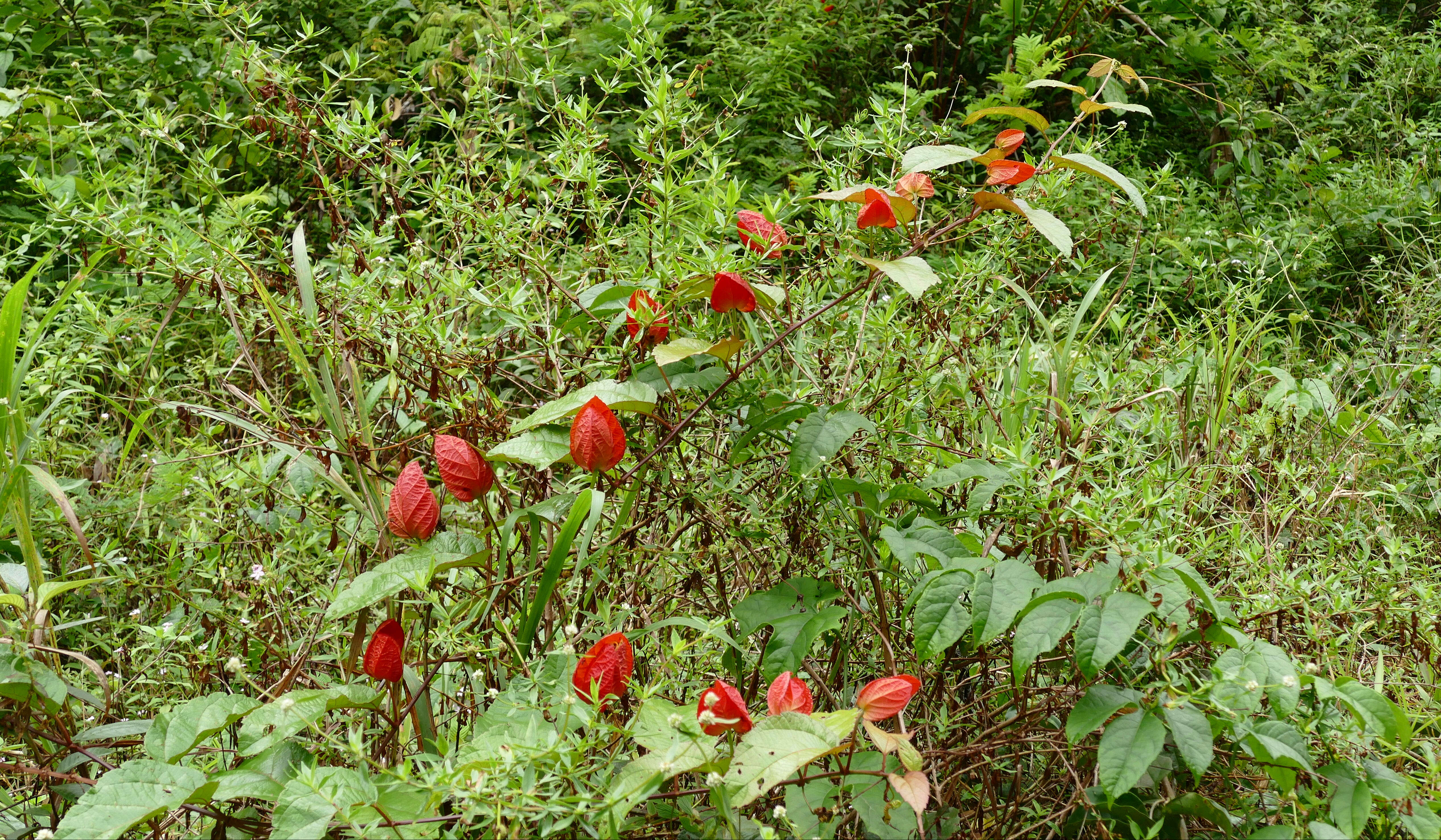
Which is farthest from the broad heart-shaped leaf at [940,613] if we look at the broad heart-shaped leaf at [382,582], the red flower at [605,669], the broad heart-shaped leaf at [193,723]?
the broad heart-shaped leaf at [193,723]

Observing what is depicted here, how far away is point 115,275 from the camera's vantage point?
2553mm

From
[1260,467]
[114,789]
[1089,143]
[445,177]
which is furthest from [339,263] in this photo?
[1260,467]

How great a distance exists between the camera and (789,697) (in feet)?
3.67

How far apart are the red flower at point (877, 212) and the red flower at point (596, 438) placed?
0.43m

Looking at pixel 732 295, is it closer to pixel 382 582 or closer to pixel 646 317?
pixel 646 317

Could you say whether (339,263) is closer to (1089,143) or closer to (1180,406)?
(1089,143)

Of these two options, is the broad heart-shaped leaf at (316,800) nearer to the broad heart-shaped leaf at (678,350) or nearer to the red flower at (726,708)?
the red flower at (726,708)

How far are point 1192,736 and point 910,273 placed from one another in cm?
61

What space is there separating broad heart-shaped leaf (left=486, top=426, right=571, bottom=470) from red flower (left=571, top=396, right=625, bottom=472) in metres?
0.04

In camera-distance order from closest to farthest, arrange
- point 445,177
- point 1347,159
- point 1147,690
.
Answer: point 1147,690, point 445,177, point 1347,159

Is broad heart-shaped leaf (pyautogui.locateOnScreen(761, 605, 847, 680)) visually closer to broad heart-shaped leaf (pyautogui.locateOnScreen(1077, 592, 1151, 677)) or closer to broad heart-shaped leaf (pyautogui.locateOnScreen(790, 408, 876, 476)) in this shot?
broad heart-shaped leaf (pyautogui.locateOnScreen(790, 408, 876, 476))

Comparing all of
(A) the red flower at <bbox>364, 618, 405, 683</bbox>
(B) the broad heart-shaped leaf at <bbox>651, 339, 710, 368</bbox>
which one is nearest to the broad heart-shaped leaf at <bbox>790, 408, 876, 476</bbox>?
(B) the broad heart-shaped leaf at <bbox>651, 339, 710, 368</bbox>

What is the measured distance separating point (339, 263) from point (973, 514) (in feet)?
3.75

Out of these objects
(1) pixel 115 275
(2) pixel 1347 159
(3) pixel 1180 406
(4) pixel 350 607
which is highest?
(4) pixel 350 607
